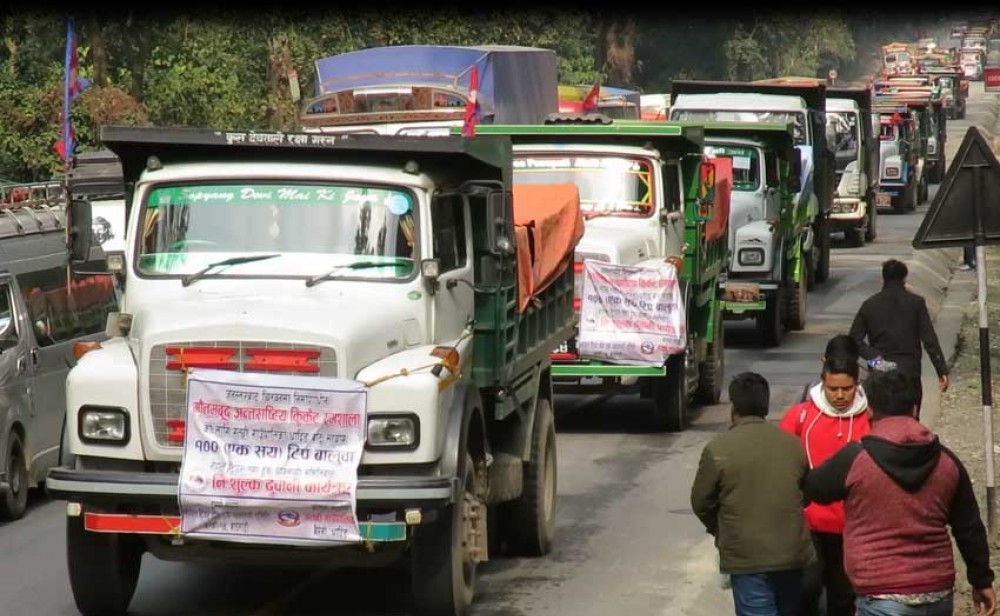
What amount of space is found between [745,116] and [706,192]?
1175 cm

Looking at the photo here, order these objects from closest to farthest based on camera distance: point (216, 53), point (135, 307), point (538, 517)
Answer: point (135, 307) → point (538, 517) → point (216, 53)

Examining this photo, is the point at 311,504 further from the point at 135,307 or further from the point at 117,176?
the point at 117,176

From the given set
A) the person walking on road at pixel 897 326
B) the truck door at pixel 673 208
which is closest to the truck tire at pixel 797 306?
the truck door at pixel 673 208

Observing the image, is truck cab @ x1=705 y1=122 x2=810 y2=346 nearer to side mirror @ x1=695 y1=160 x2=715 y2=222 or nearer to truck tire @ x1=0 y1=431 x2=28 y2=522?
side mirror @ x1=695 y1=160 x2=715 y2=222

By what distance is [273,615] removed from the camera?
32.0 feet

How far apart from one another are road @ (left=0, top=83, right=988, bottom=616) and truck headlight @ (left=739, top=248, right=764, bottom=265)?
6729 millimetres

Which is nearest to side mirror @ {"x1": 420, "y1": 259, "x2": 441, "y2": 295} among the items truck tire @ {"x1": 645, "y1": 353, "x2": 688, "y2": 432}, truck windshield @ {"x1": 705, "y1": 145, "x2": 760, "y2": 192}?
truck tire @ {"x1": 645, "y1": 353, "x2": 688, "y2": 432}

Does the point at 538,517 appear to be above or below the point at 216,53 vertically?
below

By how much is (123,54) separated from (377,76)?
6.74 metres

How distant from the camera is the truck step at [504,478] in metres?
10.5

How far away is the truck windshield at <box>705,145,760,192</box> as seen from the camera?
76.6 feet

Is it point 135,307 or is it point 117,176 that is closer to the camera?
point 135,307

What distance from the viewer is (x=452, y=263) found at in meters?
10.2

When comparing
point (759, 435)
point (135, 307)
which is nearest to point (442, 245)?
point (135, 307)
